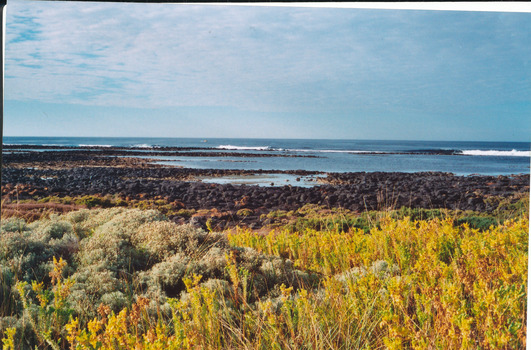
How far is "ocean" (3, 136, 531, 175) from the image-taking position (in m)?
4.36

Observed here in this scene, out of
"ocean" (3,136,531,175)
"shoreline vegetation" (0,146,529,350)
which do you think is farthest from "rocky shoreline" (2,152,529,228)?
"ocean" (3,136,531,175)

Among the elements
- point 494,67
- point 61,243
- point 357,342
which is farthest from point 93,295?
point 494,67

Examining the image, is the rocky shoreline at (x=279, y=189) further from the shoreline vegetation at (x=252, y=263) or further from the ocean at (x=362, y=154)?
the ocean at (x=362, y=154)

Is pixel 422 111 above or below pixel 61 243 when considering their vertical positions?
above

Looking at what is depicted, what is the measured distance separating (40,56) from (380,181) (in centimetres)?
397

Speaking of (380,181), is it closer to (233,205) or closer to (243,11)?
(233,205)

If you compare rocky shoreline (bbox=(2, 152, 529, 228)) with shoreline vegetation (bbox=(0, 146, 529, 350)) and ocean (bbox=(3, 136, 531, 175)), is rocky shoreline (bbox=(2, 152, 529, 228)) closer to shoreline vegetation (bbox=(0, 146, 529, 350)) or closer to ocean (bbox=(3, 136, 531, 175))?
shoreline vegetation (bbox=(0, 146, 529, 350))

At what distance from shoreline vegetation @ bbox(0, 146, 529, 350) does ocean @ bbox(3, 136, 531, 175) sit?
6.7 inches

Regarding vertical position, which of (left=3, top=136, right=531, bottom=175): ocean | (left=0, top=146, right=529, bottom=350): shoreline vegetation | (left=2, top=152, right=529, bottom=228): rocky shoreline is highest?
(left=3, top=136, right=531, bottom=175): ocean

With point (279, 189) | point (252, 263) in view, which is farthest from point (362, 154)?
point (252, 263)

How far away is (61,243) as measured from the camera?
2713 mm

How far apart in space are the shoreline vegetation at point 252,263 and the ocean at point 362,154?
0.17m

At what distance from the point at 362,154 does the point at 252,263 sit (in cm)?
259

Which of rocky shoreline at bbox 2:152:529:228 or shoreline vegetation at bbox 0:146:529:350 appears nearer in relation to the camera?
shoreline vegetation at bbox 0:146:529:350
